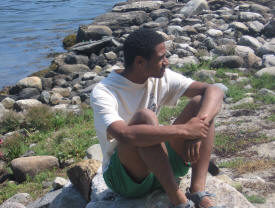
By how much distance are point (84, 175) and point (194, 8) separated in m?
17.1

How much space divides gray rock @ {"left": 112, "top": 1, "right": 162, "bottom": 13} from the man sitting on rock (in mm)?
19992

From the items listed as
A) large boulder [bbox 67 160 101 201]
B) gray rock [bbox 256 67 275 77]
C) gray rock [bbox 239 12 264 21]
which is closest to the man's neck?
large boulder [bbox 67 160 101 201]

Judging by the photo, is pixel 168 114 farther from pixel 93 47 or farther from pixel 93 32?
pixel 93 32

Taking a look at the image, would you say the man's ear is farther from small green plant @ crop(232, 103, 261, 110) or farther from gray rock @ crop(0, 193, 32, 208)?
small green plant @ crop(232, 103, 261, 110)

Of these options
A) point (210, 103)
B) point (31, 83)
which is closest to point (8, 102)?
point (31, 83)

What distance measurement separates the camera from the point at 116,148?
13.2 feet

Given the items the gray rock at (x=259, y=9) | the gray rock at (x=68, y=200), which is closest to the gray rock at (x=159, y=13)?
the gray rock at (x=259, y=9)

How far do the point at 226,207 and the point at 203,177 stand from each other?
0.96 ft

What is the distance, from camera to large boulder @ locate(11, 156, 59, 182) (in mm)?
6648

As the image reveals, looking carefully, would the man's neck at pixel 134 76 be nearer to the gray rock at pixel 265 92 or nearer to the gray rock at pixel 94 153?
the gray rock at pixel 94 153

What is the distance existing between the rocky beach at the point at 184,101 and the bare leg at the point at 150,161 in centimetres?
28

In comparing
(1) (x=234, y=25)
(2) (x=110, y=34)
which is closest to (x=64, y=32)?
(2) (x=110, y=34)

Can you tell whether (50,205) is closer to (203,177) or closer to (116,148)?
(116,148)

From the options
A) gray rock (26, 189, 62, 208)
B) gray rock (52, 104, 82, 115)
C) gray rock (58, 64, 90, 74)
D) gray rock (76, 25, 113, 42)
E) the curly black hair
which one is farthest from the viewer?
gray rock (76, 25, 113, 42)
